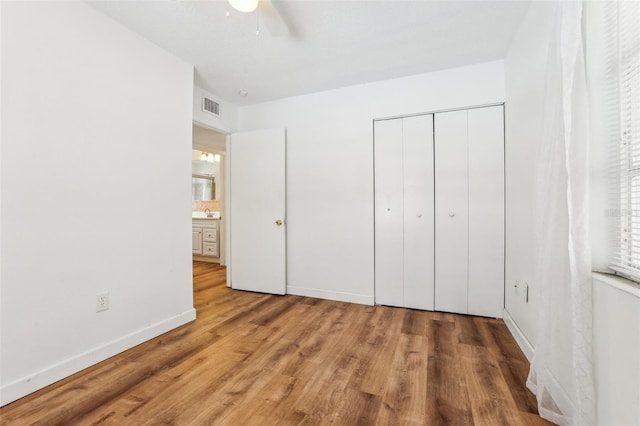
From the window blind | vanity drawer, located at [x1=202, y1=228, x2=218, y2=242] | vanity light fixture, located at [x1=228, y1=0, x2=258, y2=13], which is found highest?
vanity light fixture, located at [x1=228, y1=0, x2=258, y2=13]

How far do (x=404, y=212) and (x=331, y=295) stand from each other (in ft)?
4.17

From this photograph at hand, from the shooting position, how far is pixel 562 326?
4.09 ft

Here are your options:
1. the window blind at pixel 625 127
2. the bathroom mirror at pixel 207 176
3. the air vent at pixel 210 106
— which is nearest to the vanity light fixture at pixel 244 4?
the window blind at pixel 625 127

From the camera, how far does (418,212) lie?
9.05 feet

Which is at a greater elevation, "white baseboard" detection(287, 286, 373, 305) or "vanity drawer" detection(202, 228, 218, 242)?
"vanity drawer" detection(202, 228, 218, 242)

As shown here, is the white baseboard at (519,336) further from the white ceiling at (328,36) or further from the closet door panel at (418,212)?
the white ceiling at (328,36)

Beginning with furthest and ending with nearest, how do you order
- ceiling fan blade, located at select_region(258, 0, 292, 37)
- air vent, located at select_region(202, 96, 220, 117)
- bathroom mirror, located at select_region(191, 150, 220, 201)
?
bathroom mirror, located at select_region(191, 150, 220, 201), air vent, located at select_region(202, 96, 220, 117), ceiling fan blade, located at select_region(258, 0, 292, 37)

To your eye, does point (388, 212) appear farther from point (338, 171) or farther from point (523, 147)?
point (523, 147)

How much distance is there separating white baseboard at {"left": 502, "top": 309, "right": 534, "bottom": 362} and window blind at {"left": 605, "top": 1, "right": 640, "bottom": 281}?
1.05m

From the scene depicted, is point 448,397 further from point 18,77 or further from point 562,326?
point 18,77

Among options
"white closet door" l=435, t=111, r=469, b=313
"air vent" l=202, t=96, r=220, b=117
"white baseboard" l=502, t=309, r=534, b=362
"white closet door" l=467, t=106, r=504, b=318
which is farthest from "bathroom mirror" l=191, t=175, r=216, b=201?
"white baseboard" l=502, t=309, r=534, b=362

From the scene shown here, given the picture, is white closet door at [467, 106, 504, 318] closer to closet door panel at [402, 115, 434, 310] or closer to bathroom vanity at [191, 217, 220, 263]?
closet door panel at [402, 115, 434, 310]

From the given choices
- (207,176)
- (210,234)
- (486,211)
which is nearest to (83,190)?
(486,211)

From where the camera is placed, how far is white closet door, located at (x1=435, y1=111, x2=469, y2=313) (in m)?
2.60
